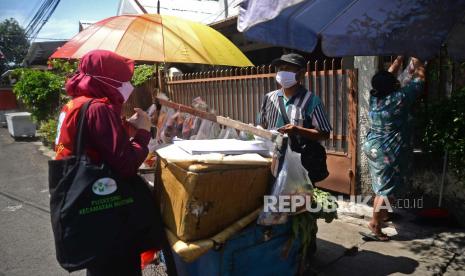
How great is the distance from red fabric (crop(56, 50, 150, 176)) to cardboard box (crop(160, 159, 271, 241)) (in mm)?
227

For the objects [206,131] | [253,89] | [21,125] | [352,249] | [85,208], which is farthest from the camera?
[21,125]

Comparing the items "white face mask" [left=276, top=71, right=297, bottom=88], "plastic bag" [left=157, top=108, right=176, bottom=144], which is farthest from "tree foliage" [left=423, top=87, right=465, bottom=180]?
"plastic bag" [left=157, top=108, right=176, bottom=144]

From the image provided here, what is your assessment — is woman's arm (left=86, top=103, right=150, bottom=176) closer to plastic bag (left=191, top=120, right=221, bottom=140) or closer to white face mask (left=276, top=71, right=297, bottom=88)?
plastic bag (left=191, top=120, right=221, bottom=140)

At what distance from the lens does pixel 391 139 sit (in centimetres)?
365

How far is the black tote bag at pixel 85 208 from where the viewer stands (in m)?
1.91

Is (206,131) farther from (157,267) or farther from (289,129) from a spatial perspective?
(157,267)

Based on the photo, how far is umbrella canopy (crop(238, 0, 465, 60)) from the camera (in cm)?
273

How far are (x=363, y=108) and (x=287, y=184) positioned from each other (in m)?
2.65

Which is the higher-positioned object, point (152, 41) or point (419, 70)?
point (152, 41)

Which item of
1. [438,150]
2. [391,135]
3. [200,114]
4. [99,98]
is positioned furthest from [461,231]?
[99,98]

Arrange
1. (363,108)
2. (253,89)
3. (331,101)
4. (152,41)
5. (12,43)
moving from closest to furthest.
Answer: (152,41) → (363,108) → (331,101) → (253,89) → (12,43)

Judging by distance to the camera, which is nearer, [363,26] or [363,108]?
[363,26]

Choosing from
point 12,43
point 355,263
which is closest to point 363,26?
point 355,263

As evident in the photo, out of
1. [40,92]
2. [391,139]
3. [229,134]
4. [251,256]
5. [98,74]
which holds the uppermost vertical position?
[40,92]
